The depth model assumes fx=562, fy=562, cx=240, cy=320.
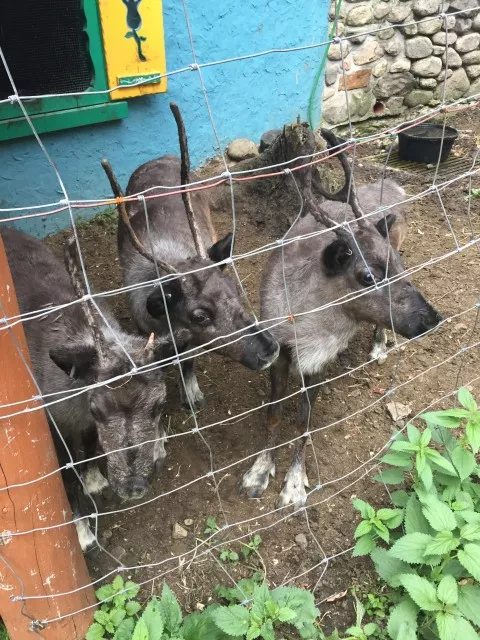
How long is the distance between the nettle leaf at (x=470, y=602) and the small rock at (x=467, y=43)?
8.04 metres

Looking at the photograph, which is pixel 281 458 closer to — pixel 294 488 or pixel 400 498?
pixel 294 488

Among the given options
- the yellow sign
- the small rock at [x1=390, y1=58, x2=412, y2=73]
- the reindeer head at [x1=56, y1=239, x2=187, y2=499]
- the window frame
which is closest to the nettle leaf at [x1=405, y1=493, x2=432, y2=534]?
the reindeer head at [x1=56, y1=239, x2=187, y2=499]

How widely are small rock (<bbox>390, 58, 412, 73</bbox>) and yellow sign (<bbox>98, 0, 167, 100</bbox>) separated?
12.4ft

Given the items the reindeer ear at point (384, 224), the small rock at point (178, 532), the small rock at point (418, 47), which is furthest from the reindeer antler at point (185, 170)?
the small rock at point (418, 47)

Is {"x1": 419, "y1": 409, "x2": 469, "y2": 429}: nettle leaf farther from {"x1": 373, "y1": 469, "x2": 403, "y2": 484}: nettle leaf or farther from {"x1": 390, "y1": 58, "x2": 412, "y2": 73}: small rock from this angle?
{"x1": 390, "y1": 58, "x2": 412, "y2": 73}: small rock

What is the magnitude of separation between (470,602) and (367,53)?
23.0 feet

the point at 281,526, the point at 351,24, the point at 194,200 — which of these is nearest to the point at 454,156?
the point at 351,24

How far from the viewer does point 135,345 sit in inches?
123

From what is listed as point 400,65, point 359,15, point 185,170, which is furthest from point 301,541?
point 400,65

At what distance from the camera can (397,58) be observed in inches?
311

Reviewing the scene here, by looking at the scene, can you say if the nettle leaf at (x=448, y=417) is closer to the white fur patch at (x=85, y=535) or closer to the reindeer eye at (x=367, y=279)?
the reindeer eye at (x=367, y=279)

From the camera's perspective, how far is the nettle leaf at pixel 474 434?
271 centimetres

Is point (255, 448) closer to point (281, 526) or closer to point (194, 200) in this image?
point (281, 526)

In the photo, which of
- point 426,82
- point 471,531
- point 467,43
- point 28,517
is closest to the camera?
point 28,517
